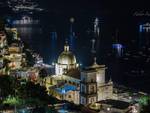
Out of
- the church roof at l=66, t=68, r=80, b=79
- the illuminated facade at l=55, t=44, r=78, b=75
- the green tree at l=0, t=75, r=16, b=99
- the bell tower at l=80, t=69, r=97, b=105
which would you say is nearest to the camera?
the green tree at l=0, t=75, r=16, b=99

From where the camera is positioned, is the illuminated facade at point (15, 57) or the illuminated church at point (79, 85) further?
the illuminated facade at point (15, 57)

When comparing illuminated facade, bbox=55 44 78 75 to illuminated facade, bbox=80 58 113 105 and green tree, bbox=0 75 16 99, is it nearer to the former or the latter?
illuminated facade, bbox=80 58 113 105

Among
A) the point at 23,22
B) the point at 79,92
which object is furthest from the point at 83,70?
the point at 23,22

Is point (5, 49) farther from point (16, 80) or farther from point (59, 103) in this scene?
point (59, 103)

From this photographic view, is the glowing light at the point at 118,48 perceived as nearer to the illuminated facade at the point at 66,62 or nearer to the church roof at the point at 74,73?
the illuminated facade at the point at 66,62

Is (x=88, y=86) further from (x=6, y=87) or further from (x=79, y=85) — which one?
(x=6, y=87)

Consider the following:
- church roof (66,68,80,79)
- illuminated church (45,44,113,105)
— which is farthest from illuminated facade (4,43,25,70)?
church roof (66,68,80,79)

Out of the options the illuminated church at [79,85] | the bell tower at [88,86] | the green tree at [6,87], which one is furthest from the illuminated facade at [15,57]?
the bell tower at [88,86]

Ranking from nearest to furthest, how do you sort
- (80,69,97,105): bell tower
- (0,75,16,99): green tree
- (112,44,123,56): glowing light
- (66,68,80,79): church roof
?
1. (0,75,16,99): green tree
2. (80,69,97,105): bell tower
3. (66,68,80,79): church roof
4. (112,44,123,56): glowing light
